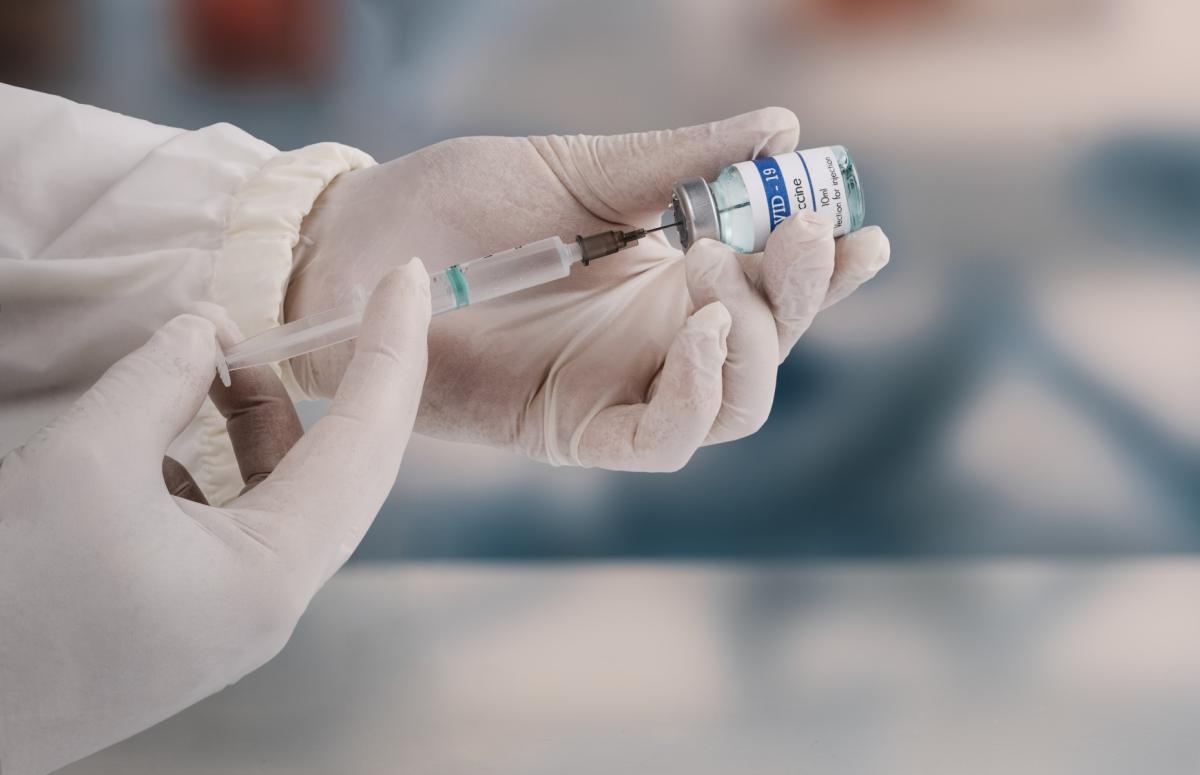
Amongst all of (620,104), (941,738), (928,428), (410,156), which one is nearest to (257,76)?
(620,104)

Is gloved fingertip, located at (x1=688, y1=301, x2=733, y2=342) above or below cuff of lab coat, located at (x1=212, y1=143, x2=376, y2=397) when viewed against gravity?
below

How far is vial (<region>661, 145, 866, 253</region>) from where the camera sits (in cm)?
102

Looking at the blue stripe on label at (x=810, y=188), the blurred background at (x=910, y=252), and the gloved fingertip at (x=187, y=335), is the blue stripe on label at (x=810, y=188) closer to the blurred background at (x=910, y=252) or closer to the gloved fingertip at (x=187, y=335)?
the gloved fingertip at (x=187, y=335)

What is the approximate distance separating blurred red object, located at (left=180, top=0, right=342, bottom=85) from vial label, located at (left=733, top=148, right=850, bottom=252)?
1.40m

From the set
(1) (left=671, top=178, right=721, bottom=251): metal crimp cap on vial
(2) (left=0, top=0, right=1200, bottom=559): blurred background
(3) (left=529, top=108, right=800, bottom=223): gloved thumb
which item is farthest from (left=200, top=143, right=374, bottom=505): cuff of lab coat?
(2) (left=0, top=0, right=1200, bottom=559): blurred background

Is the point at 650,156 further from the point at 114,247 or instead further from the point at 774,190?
the point at 114,247

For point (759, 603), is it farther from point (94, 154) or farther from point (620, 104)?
point (94, 154)

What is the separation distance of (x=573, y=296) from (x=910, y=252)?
0.90 m

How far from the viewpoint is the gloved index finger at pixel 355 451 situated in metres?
0.83

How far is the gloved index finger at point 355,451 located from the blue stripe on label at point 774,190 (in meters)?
0.39

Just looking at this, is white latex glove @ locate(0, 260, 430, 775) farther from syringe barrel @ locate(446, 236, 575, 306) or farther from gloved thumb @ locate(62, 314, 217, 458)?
syringe barrel @ locate(446, 236, 575, 306)

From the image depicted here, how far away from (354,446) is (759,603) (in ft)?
4.03

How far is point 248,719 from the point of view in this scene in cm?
150

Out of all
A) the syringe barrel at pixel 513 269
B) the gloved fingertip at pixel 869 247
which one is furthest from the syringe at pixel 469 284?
the gloved fingertip at pixel 869 247
